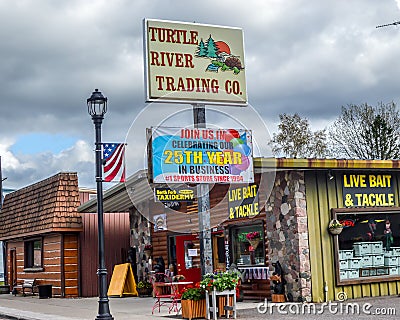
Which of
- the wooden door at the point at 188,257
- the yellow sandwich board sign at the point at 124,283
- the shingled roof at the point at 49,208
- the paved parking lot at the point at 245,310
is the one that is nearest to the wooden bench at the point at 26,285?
the shingled roof at the point at 49,208

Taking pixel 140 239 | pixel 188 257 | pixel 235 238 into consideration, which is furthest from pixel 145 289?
pixel 235 238

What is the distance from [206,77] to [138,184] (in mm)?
5810

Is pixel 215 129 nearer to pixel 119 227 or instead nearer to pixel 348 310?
pixel 348 310

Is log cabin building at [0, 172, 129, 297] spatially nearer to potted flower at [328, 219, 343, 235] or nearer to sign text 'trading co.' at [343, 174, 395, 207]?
potted flower at [328, 219, 343, 235]

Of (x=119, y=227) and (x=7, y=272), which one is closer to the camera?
(x=119, y=227)

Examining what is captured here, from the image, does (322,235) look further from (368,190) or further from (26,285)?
(26,285)

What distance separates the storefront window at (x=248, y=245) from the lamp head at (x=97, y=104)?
5.83 metres

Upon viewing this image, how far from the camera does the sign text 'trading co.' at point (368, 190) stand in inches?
739

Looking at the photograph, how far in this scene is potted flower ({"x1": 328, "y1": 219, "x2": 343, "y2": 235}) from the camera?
1812 cm

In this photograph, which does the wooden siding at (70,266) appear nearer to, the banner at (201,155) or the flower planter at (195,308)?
the flower planter at (195,308)

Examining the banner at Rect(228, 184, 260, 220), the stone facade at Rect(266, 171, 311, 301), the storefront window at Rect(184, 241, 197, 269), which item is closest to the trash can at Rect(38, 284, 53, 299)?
the storefront window at Rect(184, 241, 197, 269)

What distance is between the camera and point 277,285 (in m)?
18.2

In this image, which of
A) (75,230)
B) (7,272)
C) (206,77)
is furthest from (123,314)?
(7,272)

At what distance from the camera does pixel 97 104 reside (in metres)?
15.8
